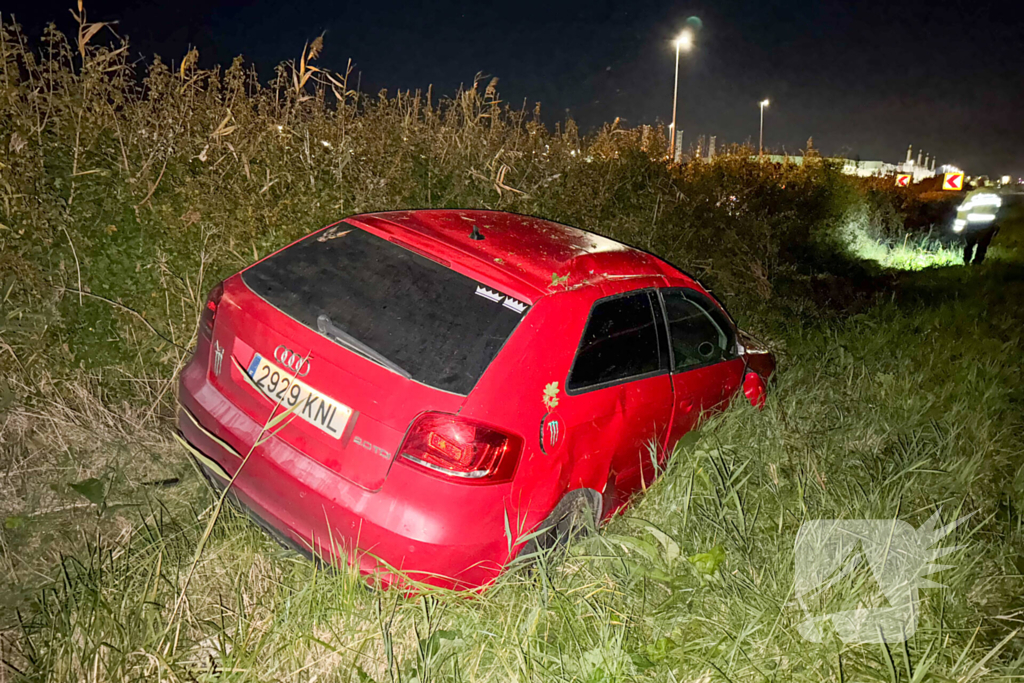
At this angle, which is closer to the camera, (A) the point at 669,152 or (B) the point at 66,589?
(B) the point at 66,589

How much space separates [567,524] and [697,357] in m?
1.48

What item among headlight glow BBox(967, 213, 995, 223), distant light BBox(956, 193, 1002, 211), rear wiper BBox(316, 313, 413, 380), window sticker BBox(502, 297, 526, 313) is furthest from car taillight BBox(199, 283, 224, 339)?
distant light BBox(956, 193, 1002, 211)

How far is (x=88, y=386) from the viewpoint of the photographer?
13.1 feet

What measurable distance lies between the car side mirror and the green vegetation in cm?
14

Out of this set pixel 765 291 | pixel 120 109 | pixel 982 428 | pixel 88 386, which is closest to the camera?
pixel 88 386

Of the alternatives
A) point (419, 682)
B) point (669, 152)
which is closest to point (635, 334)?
point (419, 682)

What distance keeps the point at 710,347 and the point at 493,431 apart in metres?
2.06

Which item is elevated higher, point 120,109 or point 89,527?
point 120,109

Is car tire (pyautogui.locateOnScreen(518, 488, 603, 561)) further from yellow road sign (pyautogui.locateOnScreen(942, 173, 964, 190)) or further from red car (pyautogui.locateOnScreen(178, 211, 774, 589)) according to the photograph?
yellow road sign (pyautogui.locateOnScreen(942, 173, 964, 190))

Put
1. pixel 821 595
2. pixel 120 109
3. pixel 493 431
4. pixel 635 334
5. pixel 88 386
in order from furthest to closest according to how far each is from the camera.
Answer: pixel 120 109 → pixel 88 386 → pixel 635 334 → pixel 821 595 → pixel 493 431

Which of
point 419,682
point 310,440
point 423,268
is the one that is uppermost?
point 423,268

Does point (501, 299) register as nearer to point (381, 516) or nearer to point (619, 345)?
point (619, 345)

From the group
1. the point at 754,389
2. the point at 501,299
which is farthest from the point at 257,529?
the point at 754,389

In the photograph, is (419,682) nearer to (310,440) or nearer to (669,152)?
(310,440)
